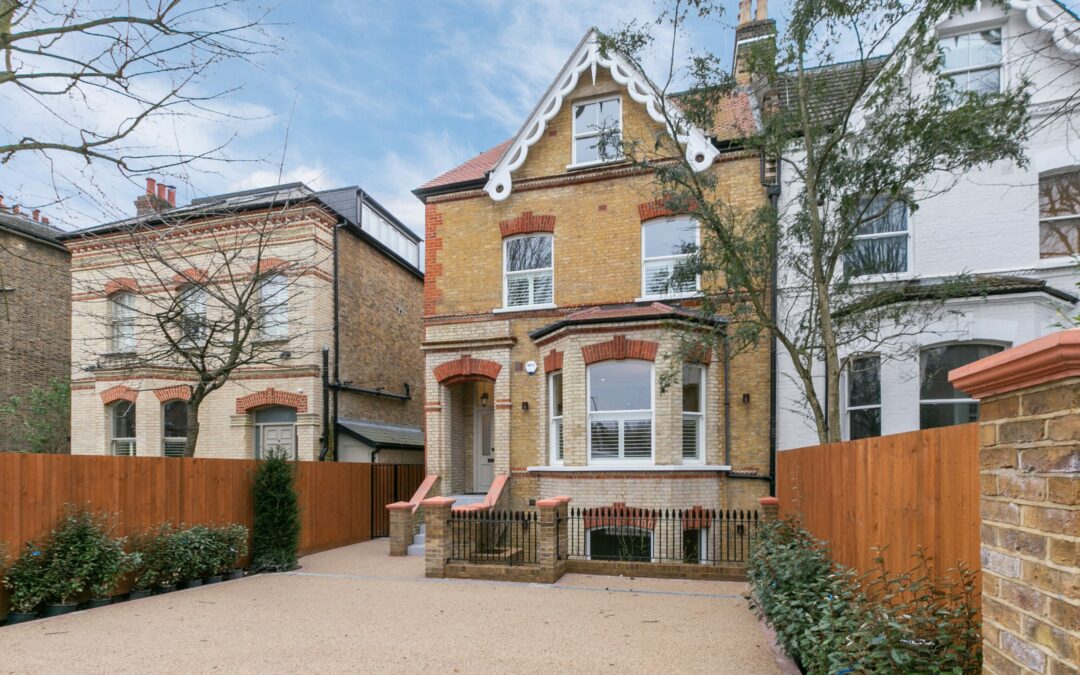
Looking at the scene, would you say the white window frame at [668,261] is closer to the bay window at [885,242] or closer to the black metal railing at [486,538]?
the bay window at [885,242]

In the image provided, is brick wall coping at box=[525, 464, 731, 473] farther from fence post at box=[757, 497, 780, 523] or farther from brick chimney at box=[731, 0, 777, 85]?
brick chimney at box=[731, 0, 777, 85]

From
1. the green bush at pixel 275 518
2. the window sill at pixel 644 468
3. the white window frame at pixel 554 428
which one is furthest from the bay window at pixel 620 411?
the green bush at pixel 275 518

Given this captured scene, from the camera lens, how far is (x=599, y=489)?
1152 centimetres

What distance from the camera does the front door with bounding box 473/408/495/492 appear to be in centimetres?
1485

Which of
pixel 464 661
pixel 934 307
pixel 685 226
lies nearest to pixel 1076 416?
pixel 464 661

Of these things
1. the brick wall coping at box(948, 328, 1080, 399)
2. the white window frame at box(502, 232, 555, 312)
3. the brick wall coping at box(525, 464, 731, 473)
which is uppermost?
the white window frame at box(502, 232, 555, 312)

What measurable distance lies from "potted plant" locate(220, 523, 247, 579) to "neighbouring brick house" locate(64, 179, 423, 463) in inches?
164

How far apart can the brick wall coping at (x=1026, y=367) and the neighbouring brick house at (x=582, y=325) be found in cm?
783

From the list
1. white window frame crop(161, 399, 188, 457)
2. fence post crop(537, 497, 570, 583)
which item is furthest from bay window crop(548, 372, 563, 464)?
white window frame crop(161, 399, 188, 457)

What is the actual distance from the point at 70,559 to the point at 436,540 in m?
4.62

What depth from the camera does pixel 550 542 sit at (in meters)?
9.45

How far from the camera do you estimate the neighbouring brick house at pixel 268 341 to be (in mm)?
15086

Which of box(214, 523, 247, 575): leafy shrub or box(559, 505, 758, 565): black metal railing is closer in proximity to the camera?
box(214, 523, 247, 575): leafy shrub

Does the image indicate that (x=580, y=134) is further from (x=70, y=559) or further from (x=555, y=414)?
(x=70, y=559)
